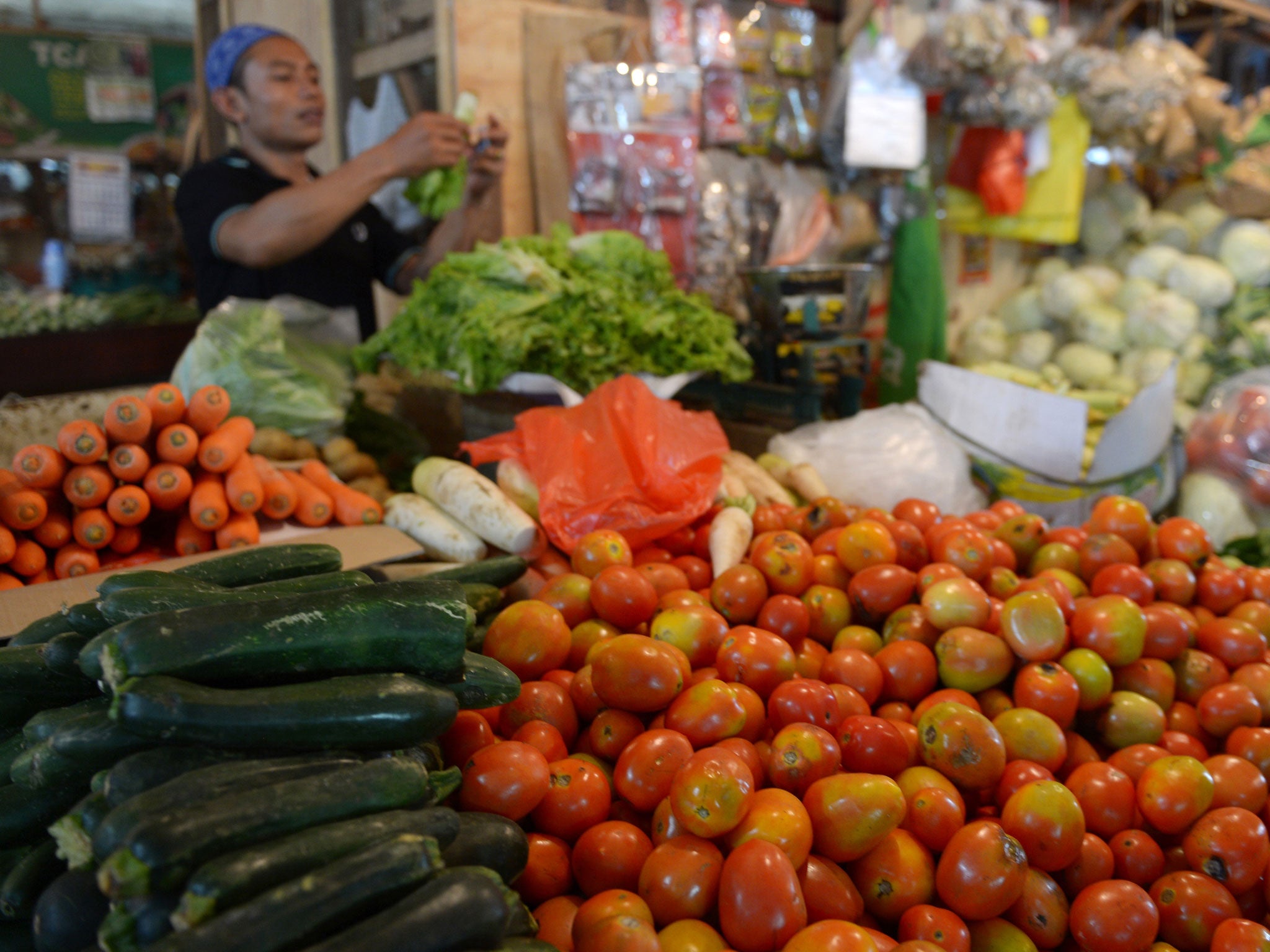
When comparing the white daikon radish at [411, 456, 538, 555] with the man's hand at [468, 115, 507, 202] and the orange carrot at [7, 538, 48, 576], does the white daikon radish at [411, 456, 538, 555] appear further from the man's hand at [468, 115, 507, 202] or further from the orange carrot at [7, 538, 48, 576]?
the man's hand at [468, 115, 507, 202]

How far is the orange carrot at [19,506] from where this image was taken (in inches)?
76.1

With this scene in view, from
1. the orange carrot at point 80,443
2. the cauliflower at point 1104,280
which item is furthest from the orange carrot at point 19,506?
the cauliflower at point 1104,280

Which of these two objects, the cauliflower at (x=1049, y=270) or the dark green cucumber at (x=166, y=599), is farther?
the cauliflower at (x=1049, y=270)

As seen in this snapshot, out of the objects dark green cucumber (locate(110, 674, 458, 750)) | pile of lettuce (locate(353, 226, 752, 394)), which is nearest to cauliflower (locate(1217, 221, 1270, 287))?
pile of lettuce (locate(353, 226, 752, 394))

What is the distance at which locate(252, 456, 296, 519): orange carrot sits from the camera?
228 centimetres

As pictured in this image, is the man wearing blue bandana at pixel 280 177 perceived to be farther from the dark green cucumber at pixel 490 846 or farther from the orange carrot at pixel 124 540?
the dark green cucumber at pixel 490 846

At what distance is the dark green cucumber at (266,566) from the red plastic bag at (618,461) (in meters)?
0.72

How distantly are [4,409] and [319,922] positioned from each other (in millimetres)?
2509

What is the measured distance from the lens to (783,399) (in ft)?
11.1

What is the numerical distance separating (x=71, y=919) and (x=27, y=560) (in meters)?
1.33

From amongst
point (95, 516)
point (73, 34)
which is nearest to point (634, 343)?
point (95, 516)

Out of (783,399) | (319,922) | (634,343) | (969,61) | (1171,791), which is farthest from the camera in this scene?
(969,61)

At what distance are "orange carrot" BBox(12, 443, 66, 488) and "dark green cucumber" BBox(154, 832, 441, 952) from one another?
1527 mm

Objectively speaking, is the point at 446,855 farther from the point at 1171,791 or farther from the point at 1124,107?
the point at 1124,107
